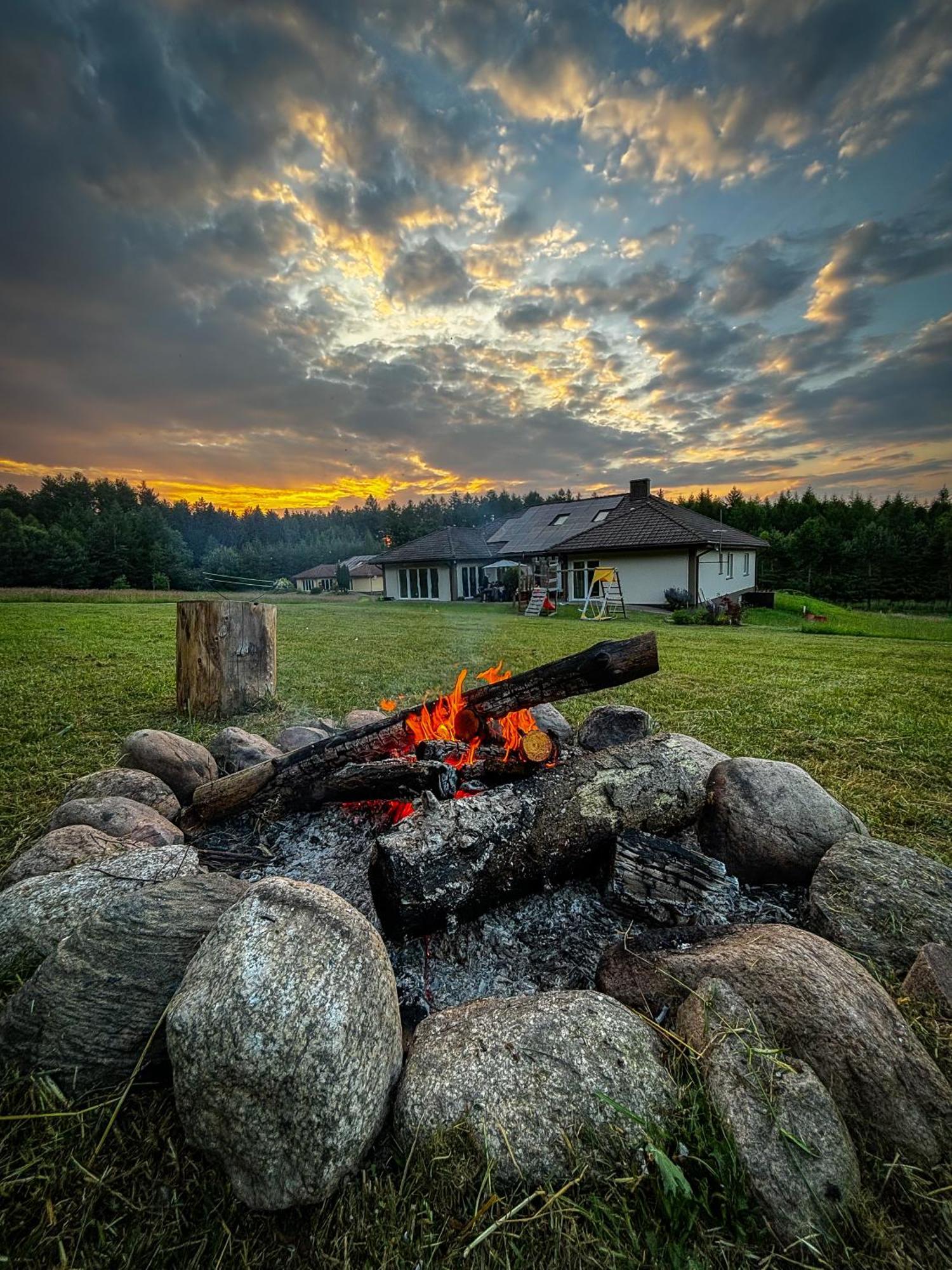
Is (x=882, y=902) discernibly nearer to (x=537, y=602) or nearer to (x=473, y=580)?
(x=537, y=602)

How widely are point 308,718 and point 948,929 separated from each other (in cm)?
469

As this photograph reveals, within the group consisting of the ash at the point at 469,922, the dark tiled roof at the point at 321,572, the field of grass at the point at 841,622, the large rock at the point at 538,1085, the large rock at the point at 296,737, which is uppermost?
the dark tiled roof at the point at 321,572

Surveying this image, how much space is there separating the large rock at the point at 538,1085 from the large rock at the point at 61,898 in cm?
109

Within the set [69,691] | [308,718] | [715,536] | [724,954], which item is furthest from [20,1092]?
[715,536]

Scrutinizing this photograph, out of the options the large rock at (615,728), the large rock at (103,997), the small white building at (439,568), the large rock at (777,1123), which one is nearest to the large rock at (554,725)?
the large rock at (615,728)

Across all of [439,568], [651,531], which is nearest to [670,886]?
[651,531]

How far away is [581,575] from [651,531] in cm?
384

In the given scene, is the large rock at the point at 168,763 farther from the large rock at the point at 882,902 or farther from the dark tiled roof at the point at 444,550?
the dark tiled roof at the point at 444,550

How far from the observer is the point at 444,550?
3120 cm

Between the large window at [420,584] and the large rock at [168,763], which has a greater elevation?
the large window at [420,584]

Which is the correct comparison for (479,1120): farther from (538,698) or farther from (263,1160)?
(538,698)

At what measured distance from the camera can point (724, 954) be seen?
65.5 inches

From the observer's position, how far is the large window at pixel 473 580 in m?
31.7

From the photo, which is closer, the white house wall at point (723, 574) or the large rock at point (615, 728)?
the large rock at point (615, 728)
